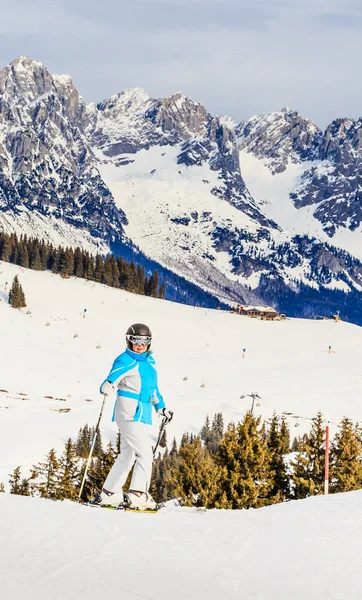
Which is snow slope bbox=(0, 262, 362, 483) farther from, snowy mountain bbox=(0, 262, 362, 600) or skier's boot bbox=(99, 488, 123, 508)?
skier's boot bbox=(99, 488, 123, 508)

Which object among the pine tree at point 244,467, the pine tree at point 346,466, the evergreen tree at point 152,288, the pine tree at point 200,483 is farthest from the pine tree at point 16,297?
the pine tree at point 200,483

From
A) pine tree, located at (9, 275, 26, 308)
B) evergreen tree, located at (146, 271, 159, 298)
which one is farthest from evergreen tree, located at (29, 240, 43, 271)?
pine tree, located at (9, 275, 26, 308)

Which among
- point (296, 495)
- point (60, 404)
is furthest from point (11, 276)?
point (296, 495)

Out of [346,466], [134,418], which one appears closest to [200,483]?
[346,466]

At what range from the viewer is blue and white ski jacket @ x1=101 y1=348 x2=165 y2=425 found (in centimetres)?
1130

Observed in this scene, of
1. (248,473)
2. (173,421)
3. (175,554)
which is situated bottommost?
(173,421)

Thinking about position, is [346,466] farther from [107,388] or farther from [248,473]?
[107,388]

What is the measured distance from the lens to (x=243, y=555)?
801cm

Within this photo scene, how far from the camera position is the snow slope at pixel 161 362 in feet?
186

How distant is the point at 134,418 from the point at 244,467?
13.7 metres

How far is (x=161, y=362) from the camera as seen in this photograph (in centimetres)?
8369

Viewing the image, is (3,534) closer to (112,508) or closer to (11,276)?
(112,508)

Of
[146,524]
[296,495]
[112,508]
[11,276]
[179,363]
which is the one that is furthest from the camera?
[11,276]

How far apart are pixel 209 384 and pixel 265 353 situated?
21.2m
